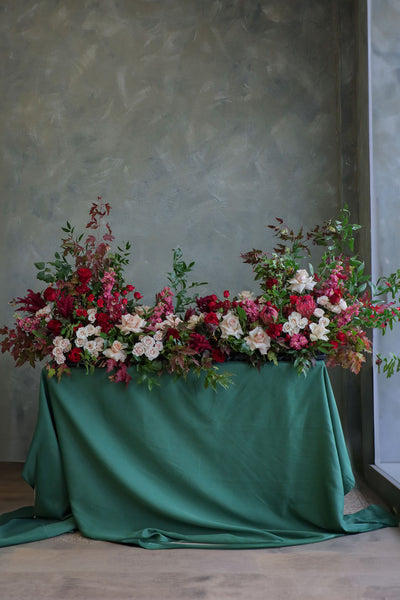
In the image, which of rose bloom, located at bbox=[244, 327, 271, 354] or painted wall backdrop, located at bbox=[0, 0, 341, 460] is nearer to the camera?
rose bloom, located at bbox=[244, 327, 271, 354]

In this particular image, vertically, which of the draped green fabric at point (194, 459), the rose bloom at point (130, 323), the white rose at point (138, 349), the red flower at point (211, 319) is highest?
the red flower at point (211, 319)

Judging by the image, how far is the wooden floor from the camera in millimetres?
1998

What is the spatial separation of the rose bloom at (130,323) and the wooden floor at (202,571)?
91cm

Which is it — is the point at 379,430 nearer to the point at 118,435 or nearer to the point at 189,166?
the point at 118,435

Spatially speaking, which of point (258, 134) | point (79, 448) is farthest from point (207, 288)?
point (79, 448)

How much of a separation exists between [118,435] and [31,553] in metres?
0.58

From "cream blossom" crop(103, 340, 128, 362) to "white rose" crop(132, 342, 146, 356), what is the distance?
0.18 feet

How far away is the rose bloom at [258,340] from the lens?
Answer: 8.26 ft

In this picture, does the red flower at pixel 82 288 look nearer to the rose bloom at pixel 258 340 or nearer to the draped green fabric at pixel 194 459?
the draped green fabric at pixel 194 459

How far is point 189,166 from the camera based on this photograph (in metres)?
4.20

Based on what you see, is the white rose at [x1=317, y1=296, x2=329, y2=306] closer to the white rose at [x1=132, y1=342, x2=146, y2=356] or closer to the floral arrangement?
the floral arrangement

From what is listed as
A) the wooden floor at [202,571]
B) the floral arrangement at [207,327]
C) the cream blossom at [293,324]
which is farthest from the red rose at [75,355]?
the cream blossom at [293,324]

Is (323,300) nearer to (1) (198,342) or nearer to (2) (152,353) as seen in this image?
(1) (198,342)

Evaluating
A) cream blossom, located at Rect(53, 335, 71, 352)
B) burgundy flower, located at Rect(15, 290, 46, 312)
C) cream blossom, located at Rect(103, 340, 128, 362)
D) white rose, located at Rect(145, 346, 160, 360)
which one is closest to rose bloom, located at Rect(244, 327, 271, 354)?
white rose, located at Rect(145, 346, 160, 360)
